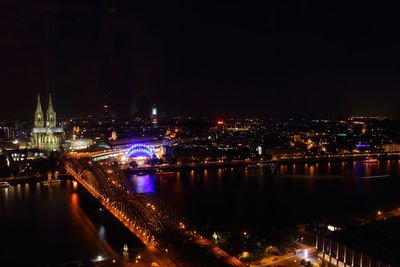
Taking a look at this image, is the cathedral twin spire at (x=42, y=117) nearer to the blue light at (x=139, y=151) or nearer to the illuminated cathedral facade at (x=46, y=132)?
the illuminated cathedral facade at (x=46, y=132)

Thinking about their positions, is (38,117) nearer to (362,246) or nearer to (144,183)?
(144,183)

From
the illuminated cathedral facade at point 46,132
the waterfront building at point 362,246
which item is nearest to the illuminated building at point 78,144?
the illuminated cathedral facade at point 46,132

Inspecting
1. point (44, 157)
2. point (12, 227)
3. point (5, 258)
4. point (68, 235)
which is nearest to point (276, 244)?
point (68, 235)

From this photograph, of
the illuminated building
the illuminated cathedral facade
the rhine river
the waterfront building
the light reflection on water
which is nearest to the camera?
the waterfront building

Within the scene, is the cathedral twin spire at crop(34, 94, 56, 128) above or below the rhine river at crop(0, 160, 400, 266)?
above

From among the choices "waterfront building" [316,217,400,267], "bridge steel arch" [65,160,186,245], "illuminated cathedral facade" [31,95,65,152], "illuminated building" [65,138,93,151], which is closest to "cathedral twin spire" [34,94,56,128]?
"illuminated cathedral facade" [31,95,65,152]

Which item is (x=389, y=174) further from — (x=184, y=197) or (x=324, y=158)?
(x=184, y=197)

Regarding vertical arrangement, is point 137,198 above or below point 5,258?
above

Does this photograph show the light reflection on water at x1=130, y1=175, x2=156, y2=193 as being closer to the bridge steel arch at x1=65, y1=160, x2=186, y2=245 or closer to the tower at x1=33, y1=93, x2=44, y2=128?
the bridge steel arch at x1=65, y1=160, x2=186, y2=245
